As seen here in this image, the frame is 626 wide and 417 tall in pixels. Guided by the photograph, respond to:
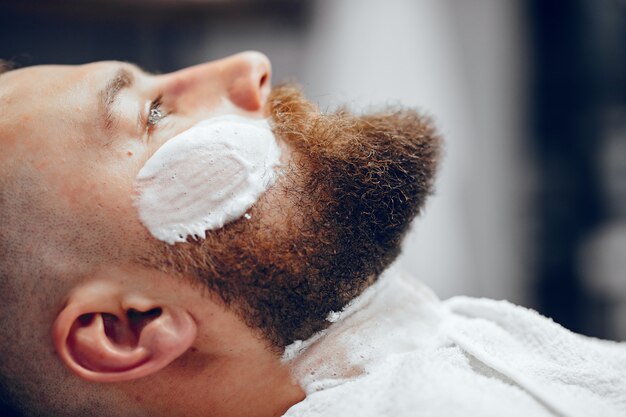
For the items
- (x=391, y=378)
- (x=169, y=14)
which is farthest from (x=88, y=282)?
(x=169, y=14)

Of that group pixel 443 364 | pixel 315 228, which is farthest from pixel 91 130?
pixel 443 364

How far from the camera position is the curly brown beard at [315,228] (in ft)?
2.57

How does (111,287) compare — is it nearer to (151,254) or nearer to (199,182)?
(151,254)

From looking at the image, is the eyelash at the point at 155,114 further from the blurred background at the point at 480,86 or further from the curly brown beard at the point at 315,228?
the blurred background at the point at 480,86

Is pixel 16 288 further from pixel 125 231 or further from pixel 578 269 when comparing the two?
pixel 578 269

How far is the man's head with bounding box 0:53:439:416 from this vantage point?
765mm

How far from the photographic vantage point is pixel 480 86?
242cm

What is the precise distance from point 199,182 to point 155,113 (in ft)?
0.49

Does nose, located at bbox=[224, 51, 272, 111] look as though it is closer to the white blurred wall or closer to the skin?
the skin

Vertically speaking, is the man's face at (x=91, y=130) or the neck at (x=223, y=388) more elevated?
the man's face at (x=91, y=130)

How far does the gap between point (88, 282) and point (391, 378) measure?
0.41m

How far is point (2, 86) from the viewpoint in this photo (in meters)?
0.85

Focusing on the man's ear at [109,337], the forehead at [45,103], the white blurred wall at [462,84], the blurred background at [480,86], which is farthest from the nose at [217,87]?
the white blurred wall at [462,84]

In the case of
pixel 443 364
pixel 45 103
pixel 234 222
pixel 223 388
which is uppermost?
pixel 45 103
